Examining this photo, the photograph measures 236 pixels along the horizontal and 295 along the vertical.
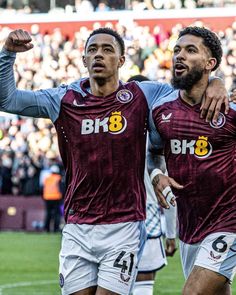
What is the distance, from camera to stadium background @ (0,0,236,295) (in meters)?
27.9

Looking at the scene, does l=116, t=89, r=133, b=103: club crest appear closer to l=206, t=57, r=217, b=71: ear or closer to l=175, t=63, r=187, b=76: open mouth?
l=175, t=63, r=187, b=76: open mouth

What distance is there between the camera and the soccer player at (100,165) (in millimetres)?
7633

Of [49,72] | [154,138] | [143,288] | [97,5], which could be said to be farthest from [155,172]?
[97,5]

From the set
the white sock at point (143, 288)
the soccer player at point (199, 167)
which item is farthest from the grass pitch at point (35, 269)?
the soccer player at point (199, 167)

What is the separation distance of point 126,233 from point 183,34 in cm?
164

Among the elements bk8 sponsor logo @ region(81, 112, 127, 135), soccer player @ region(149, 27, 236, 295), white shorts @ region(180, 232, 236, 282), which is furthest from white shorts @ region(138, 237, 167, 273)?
bk8 sponsor logo @ region(81, 112, 127, 135)

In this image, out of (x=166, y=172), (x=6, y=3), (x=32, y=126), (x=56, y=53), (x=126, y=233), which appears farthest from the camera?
(x=6, y=3)

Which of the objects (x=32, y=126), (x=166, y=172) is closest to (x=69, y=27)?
(x=32, y=126)

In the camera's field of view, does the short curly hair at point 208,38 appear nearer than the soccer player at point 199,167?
No

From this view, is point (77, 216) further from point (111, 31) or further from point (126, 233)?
point (111, 31)

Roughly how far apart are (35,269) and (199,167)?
397 inches

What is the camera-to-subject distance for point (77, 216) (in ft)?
25.6

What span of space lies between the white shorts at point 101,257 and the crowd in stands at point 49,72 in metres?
18.8

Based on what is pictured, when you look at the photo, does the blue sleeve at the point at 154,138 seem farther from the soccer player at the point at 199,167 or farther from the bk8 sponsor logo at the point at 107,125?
the bk8 sponsor logo at the point at 107,125
